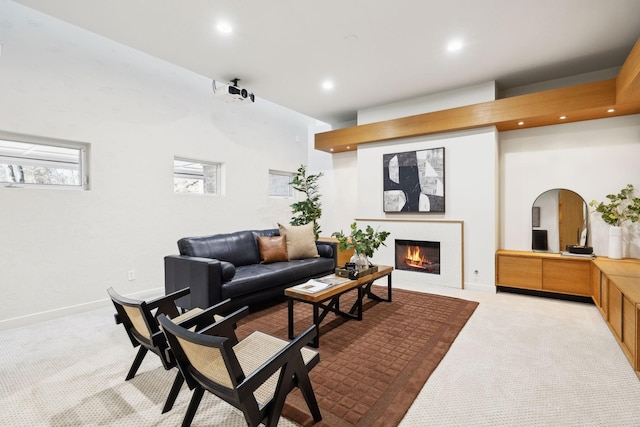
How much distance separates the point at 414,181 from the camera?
5.03 m

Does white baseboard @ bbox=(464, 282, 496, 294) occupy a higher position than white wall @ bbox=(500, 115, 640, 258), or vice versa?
white wall @ bbox=(500, 115, 640, 258)

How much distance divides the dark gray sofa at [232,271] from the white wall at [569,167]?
279 centimetres

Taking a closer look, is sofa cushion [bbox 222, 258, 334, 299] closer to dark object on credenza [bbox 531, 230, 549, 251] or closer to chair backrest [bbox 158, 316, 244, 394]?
chair backrest [bbox 158, 316, 244, 394]

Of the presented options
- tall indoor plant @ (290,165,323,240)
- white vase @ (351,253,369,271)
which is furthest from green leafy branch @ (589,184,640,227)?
tall indoor plant @ (290,165,323,240)

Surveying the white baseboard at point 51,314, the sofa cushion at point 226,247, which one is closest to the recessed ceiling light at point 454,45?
the sofa cushion at point 226,247

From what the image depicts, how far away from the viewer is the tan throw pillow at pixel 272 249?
4164 mm

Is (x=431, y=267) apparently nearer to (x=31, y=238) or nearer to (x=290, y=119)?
(x=290, y=119)

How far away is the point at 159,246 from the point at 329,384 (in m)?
3.27

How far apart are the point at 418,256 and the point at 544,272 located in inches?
64.6

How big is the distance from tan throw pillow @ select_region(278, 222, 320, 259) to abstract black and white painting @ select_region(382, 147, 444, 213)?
1.55 m

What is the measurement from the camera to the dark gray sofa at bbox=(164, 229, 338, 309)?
3.12 m

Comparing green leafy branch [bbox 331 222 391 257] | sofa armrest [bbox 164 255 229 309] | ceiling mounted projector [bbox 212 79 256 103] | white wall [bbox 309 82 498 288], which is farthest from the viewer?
white wall [bbox 309 82 498 288]

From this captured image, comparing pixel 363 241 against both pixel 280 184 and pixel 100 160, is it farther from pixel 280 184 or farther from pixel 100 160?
pixel 280 184

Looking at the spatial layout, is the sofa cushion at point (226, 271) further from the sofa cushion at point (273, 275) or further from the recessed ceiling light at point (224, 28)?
the recessed ceiling light at point (224, 28)
